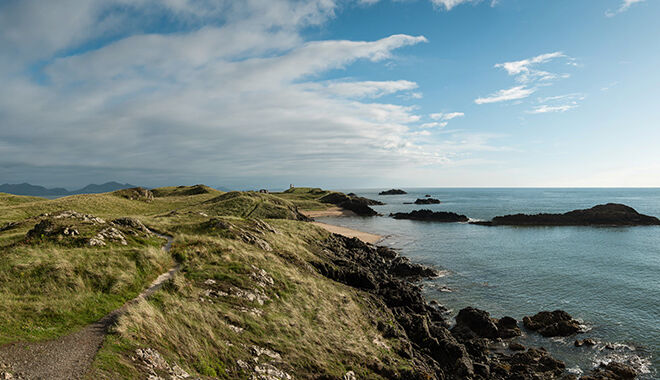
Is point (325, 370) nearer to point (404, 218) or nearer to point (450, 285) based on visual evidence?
point (450, 285)

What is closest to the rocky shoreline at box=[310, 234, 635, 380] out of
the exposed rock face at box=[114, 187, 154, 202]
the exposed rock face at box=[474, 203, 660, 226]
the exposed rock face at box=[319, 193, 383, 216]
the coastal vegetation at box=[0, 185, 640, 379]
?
the coastal vegetation at box=[0, 185, 640, 379]

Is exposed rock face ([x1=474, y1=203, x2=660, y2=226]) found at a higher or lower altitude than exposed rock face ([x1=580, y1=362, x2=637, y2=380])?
higher

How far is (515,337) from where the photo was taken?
1072 inches

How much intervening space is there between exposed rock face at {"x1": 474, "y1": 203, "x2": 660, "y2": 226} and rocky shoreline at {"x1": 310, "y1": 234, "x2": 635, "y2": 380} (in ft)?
253

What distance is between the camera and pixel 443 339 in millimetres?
23578

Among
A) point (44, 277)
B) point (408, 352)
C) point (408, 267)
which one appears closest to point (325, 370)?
point (408, 352)

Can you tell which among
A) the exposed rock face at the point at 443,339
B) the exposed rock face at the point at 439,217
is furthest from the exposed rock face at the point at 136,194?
the exposed rock face at the point at 439,217

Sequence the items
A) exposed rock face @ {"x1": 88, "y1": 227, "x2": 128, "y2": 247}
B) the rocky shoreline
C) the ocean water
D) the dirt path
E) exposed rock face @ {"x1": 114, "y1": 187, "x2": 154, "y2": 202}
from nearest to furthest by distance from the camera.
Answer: the dirt path → the rocky shoreline → exposed rock face @ {"x1": 88, "y1": 227, "x2": 128, "y2": 247} → the ocean water → exposed rock face @ {"x1": 114, "y1": 187, "x2": 154, "y2": 202}

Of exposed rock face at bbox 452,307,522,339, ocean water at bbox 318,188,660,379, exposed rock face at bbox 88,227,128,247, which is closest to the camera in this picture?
exposed rock face at bbox 88,227,128,247

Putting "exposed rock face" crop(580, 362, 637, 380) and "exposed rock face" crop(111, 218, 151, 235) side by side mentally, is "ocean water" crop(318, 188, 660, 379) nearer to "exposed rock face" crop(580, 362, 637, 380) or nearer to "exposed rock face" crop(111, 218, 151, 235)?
"exposed rock face" crop(580, 362, 637, 380)

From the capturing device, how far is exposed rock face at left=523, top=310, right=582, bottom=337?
89.4 ft

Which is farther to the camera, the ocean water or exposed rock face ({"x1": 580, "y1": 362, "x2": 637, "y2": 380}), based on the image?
the ocean water

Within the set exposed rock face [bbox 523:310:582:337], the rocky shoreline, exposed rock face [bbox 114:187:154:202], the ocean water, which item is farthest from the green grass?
exposed rock face [bbox 114:187:154:202]

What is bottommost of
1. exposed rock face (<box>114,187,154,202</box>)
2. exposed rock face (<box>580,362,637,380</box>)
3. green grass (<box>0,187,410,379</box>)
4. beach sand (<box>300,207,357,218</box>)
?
exposed rock face (<box>580,362,637,380</box>)
